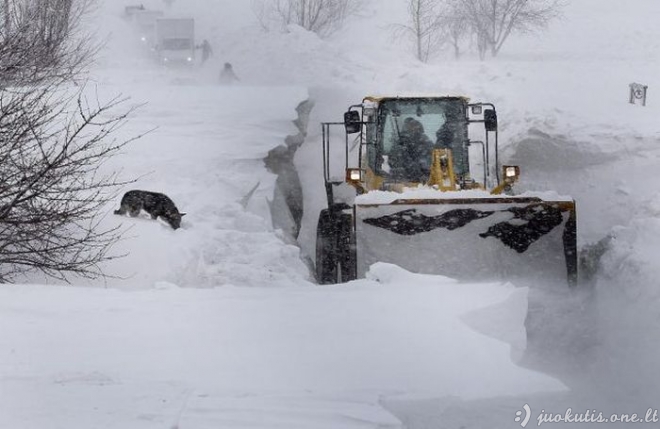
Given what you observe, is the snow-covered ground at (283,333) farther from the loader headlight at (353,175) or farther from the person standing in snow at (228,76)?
the person standing in snow at (228,76)

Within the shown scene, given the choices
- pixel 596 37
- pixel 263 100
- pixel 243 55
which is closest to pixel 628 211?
pixel 263 100

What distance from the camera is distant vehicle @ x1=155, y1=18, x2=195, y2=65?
3706 cm

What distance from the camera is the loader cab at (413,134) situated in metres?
10.1

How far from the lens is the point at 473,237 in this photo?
8.00 m

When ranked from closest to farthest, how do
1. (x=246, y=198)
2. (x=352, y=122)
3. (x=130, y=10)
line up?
(x=352, y=122) < (x=246, y=198) < (x=130, y=10)

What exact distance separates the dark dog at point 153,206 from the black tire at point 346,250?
217 cm

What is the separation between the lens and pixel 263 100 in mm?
19453

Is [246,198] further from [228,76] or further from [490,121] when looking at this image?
[228,76]

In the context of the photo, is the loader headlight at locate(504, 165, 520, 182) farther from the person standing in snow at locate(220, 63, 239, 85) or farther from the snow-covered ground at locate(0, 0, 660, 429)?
the person standing in snow at locate(220, 63, 239, 85)

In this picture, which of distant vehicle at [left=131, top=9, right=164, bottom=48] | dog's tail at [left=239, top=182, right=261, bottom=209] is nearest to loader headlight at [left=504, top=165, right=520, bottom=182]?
dog's tail at [left=239, top=182, right=261, bottom=209]

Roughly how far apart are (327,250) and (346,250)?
1.96 feet

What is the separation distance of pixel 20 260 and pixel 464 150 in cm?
524

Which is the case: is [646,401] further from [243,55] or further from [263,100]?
[243,55]

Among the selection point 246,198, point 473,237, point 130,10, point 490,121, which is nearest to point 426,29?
point 130,10
